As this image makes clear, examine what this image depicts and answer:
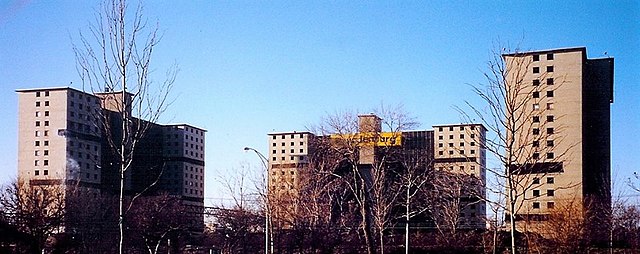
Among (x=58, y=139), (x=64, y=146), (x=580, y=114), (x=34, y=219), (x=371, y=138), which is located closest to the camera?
(x=34, y=219)

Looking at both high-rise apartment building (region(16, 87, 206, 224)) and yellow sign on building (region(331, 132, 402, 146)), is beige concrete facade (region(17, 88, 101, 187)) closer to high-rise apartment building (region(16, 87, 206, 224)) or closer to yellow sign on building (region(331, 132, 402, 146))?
high-rise apartment building (region(16, 87, 206, 224))

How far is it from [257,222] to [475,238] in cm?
1554

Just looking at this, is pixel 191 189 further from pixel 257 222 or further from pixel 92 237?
pixel 92 237

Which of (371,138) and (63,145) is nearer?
(371,138)

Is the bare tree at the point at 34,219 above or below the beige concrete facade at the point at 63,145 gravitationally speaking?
below

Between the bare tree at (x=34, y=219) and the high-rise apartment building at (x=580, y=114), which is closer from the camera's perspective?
the bare tree at (x=34, y=219)

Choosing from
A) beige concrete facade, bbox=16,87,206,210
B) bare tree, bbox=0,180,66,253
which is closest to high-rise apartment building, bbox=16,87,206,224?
beige concrete facade, bbox=16,87,206,210

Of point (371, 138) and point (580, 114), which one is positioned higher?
point (580, 114)

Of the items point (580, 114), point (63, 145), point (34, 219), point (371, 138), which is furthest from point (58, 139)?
point (580, 114)

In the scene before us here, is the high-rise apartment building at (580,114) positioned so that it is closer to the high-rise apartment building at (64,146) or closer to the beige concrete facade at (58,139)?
the high-rise apartment building at (64,146)

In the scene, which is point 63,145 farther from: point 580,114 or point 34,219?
point 580,114

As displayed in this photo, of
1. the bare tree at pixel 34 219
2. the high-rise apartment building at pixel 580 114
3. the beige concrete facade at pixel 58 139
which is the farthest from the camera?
the beige concrete facade at pixel 58 139

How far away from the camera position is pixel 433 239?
53875mm

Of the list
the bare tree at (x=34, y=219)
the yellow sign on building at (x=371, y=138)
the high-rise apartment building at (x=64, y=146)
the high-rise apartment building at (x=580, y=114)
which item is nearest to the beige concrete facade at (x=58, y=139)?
the high-rise apartment building at (x=64, y=146)
